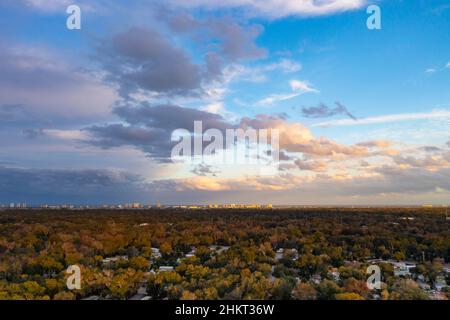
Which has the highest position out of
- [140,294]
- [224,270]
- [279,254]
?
[224,270]

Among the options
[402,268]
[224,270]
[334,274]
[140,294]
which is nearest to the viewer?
[140,294]

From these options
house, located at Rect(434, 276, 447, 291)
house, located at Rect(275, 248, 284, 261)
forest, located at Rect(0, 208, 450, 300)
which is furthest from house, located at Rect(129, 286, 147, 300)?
house, located at Rect(434, 276, 447, 291)

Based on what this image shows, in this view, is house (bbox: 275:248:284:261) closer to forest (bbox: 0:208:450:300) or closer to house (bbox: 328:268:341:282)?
forest (bbox: 0:208:450:300)

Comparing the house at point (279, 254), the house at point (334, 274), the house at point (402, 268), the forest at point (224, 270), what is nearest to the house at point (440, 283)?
the forest at point (224, 270)

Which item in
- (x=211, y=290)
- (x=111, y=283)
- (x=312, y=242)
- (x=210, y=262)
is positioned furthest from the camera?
(x=312, y=242)

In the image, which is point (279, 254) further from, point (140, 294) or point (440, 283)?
point (140, 294)

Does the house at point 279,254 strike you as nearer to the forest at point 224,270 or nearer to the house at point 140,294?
the forest at point 224,270

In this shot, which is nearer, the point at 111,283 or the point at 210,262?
the point at 111,283

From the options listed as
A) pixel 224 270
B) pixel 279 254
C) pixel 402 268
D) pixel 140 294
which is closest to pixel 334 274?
pixel 402 268

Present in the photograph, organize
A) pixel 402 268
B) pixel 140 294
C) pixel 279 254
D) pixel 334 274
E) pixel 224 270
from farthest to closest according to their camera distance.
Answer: pixel 279 254, pixel 402 268, pixel 334 274, pixel 224 270, pixel 140 294
